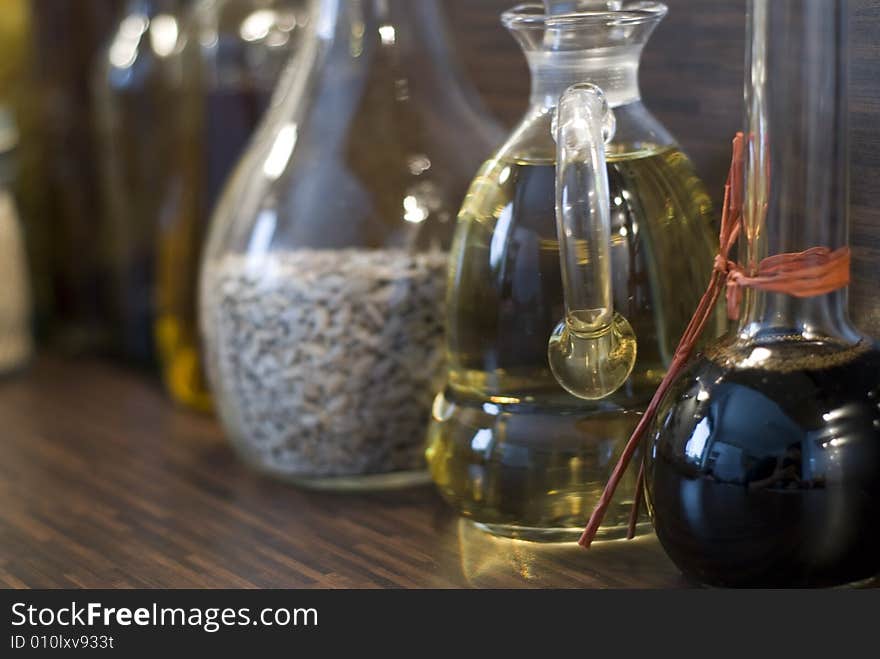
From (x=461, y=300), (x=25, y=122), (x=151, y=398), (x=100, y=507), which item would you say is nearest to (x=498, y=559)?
(x=461, y=300)

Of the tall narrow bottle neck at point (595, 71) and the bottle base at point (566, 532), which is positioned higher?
the tall narrow bottle neck at point (595, 71)

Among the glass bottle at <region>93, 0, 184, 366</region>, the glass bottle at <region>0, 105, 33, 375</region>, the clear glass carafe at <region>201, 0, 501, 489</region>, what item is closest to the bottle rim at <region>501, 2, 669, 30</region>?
the clear glass carafe at <region>201, 0, 501, 489</region>

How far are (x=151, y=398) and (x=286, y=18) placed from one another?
A: 26 centimetres

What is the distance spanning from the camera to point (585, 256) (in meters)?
0.54

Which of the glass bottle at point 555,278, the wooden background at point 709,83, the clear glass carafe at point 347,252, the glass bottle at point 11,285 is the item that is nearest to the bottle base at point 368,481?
the clear glass carafe at point 347,252

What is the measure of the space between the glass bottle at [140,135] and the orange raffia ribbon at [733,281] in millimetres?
469

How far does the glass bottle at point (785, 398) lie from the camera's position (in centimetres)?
50

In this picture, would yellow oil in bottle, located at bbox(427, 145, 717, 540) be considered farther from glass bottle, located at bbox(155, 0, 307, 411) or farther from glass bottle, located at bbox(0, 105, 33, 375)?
glass bottle, located at bbox(0, 105, 33, 375)

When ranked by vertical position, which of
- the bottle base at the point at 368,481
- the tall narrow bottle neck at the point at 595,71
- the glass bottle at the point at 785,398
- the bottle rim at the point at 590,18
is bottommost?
the bottle base at the point at 368,481

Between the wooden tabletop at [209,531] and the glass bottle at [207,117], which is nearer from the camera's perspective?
the wooden tabletop at [209,531]

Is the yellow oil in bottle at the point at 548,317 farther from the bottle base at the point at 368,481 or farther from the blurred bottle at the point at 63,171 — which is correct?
the blurred bottle at the point at 63,171

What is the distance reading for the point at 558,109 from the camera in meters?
0.55

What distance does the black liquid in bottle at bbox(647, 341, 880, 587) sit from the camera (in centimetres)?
49

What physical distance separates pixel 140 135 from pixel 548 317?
1.56 feet
